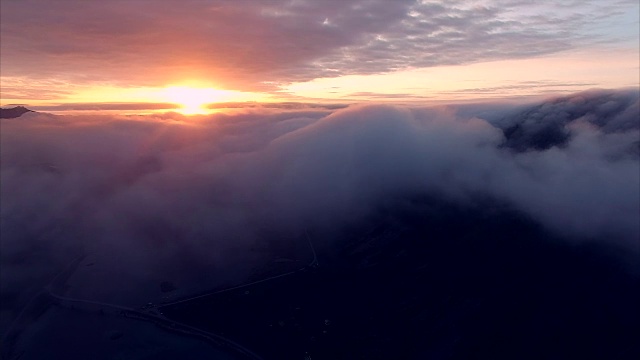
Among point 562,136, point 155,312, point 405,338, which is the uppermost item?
point 562,136

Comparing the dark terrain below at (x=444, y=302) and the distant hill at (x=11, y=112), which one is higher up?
the distant hill at (x=11, y=112)

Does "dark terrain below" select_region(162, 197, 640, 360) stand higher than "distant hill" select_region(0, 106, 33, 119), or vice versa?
"distant hill" select_region(0, 106, 33, 119)

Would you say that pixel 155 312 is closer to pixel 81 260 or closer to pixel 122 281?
pixel 122 281

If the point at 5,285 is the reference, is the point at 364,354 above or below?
below

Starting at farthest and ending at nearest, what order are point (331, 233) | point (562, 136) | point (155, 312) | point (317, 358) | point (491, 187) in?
point (562, 136) < point (491, 187) < point (331, 233) < point (155, 312) < point (317, 358)

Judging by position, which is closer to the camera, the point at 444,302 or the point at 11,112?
the point at 444,302

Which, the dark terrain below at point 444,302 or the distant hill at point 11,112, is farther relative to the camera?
the distant hill at point 11,112

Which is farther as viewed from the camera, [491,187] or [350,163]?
[350,163]

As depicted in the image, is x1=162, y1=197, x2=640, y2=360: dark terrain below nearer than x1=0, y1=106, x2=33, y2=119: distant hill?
Yes

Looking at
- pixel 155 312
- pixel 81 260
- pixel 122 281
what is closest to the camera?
pixel 155 312

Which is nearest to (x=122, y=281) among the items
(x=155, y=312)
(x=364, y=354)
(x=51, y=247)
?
(x=155, y=312)
